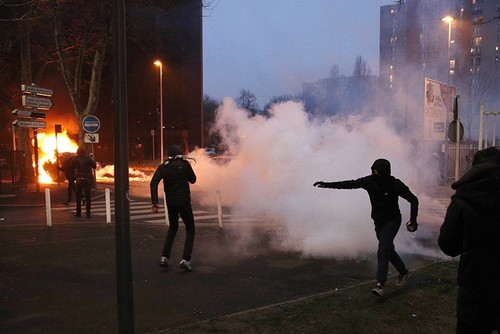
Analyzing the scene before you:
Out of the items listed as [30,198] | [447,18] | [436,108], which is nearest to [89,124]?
[30,198]

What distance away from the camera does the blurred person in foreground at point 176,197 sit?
22.1 ft

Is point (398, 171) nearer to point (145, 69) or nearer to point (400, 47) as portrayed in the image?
point (400, 47)

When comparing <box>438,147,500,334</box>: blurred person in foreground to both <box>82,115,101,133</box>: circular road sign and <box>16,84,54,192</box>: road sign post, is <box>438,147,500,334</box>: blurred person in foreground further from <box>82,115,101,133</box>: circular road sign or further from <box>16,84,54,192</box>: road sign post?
<box>82,115,101,133</box>: circular road sign

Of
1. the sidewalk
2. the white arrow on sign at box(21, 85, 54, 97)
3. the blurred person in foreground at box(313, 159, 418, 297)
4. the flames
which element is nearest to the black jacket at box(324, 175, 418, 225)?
the blurred person in foreground at box(313, 159, 418, 297)

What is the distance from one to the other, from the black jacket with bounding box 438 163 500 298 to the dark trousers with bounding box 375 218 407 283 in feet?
8.18

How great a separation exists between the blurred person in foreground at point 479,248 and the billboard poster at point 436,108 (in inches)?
663

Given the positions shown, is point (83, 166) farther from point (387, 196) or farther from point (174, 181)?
point (387, 196)

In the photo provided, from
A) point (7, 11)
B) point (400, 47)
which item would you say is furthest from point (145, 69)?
point (400, 47)

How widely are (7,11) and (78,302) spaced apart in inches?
835

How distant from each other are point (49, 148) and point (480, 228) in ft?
97.7

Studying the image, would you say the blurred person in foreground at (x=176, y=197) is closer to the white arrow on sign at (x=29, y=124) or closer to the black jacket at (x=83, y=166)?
the black jacket at (x=83, y=166)

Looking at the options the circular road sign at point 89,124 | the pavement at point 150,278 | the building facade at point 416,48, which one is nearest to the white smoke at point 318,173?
the pavement at point 150,278

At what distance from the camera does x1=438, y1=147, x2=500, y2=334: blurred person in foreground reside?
280cm

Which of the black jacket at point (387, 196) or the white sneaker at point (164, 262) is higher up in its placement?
the black jacket at point (387, 196)
